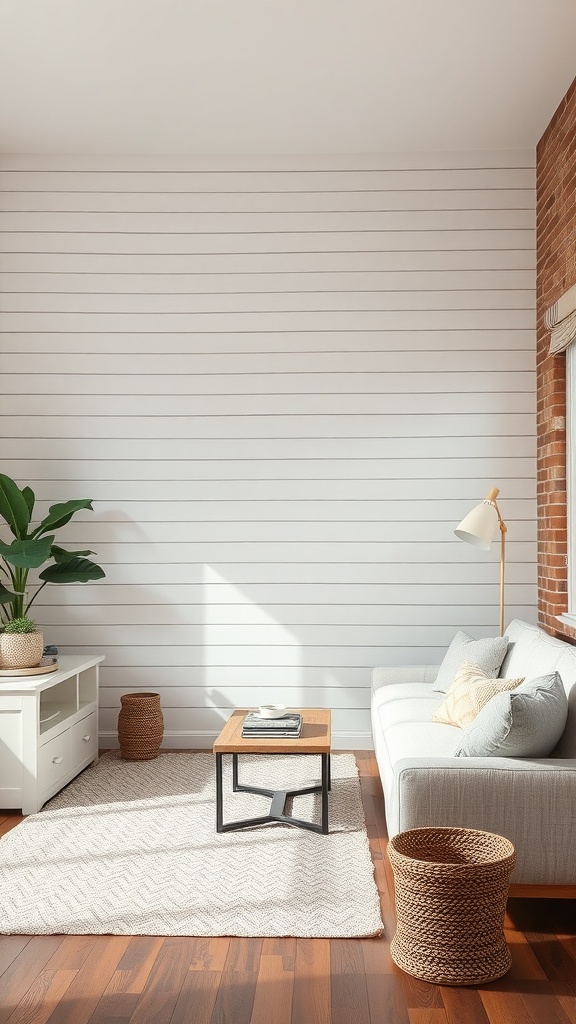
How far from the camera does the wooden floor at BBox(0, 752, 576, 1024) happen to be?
7.38 feet

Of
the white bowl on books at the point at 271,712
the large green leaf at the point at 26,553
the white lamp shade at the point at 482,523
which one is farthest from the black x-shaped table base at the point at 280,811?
the large green leaf at the point at 26,553

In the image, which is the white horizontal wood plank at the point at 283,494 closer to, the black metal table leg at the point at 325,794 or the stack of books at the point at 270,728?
the stack of books at the point at 270,728

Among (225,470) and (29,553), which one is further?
(225,470)

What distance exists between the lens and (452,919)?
7.88 ft

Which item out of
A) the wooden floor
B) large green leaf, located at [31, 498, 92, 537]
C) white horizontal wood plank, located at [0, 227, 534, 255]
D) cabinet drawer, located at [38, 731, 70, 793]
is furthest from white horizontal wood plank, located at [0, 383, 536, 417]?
the wooden floor

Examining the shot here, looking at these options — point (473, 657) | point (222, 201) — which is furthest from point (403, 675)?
point (222, 201)

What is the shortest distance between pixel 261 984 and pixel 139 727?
245 cm

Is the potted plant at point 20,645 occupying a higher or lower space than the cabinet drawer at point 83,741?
higher

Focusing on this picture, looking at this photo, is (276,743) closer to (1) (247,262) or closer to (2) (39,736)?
(2) (39,736)

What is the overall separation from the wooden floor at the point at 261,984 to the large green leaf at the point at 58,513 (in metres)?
2.34

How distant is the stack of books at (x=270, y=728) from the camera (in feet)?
11.7

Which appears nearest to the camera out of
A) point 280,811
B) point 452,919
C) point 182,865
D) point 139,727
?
point 452,919

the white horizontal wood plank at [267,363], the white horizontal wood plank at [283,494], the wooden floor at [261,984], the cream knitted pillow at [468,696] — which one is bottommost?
the wooden floor at [261,984]

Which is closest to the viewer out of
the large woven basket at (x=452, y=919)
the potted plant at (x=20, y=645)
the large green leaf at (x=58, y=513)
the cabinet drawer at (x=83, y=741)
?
the large woven basket at (x=452, y=919)
